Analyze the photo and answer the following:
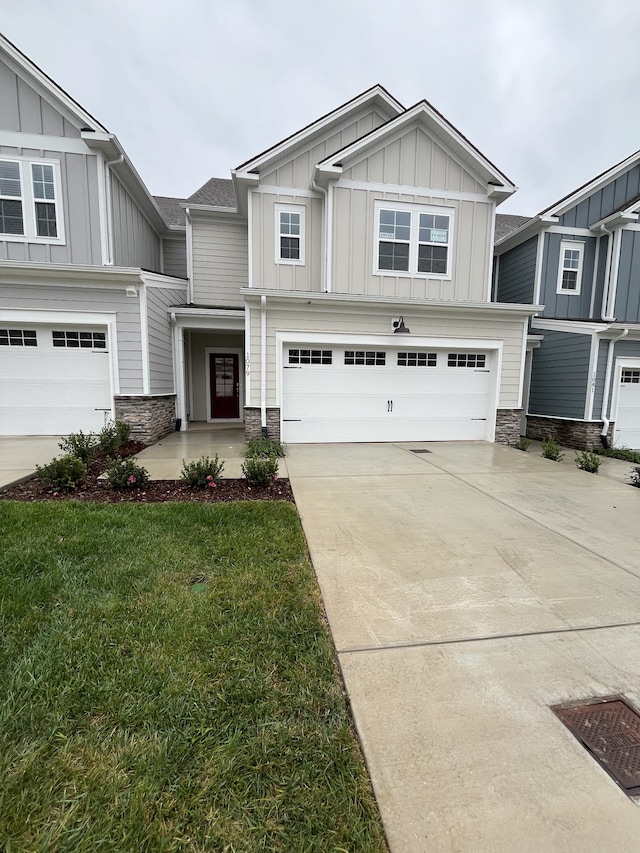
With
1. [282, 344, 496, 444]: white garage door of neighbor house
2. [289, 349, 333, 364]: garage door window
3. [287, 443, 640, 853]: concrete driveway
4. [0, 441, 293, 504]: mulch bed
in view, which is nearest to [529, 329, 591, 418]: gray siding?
[282, 344, 496, 444]: white garage door of neighbor house

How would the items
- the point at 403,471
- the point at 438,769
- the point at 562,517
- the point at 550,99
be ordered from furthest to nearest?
the point at 550,99
the point at 403,471
the point at 562,517
the point at 438,769

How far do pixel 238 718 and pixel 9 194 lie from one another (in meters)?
10.9

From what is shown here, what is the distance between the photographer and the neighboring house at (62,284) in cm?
831

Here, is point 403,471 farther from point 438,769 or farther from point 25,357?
point 25,357

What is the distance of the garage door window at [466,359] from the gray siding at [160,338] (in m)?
6.80

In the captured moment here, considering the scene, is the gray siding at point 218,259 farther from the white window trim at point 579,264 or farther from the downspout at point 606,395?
the downspout at point 606,395

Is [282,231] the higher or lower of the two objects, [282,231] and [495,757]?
the higher

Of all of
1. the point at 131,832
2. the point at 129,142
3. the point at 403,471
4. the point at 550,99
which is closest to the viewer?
the point at 131,832

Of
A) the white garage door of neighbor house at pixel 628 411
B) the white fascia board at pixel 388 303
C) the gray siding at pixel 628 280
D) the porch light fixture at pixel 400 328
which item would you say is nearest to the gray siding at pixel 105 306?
the white fascia board at pixel 388 303

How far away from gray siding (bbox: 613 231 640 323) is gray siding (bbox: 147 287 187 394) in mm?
12233

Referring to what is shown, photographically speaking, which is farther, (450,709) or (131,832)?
(450,709)

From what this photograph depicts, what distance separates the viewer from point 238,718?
1.85 metres

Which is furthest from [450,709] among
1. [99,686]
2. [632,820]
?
[99,686]

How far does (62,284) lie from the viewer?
8297 millimetres
